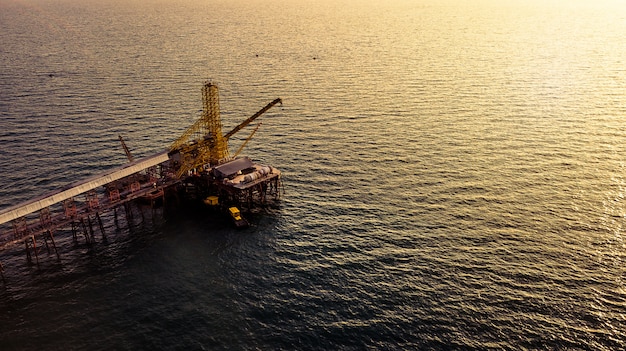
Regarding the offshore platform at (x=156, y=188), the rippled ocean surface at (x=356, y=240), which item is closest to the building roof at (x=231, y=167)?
the offshore platform at (x=156, y=188)

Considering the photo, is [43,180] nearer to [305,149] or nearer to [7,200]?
[7,200]

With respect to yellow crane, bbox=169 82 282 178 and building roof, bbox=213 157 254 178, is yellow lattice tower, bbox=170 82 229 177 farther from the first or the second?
building roof, bbox=213 157 254 178

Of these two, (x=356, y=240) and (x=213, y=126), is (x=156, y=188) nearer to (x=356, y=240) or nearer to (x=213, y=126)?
(x=213, y=126)

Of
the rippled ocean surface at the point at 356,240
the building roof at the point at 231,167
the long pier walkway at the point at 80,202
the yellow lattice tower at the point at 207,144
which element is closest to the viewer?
the rippled ocean surface at the point at 356,240

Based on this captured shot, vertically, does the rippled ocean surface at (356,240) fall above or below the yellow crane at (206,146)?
below

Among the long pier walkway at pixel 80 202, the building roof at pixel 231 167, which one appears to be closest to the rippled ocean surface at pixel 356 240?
the long pier walkway at pixel 80 202

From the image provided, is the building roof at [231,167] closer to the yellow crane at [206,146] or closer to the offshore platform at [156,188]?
the offshore platform at [156,188]

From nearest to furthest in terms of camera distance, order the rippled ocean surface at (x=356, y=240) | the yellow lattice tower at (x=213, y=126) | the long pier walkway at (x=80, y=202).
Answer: the rippled ocean surface at (x=356, y=240) < the long pier walkway at (x=80, y=202) < the yellow lattice tower at (x=213, y=126)

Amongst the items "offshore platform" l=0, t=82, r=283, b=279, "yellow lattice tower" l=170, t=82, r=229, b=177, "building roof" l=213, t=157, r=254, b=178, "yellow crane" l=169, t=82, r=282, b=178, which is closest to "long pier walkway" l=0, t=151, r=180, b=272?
"offshore platform" l=0, t=82, r=283, b=279

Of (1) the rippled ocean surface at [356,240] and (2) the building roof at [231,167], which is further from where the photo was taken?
(2) the building roof at [231,167]
